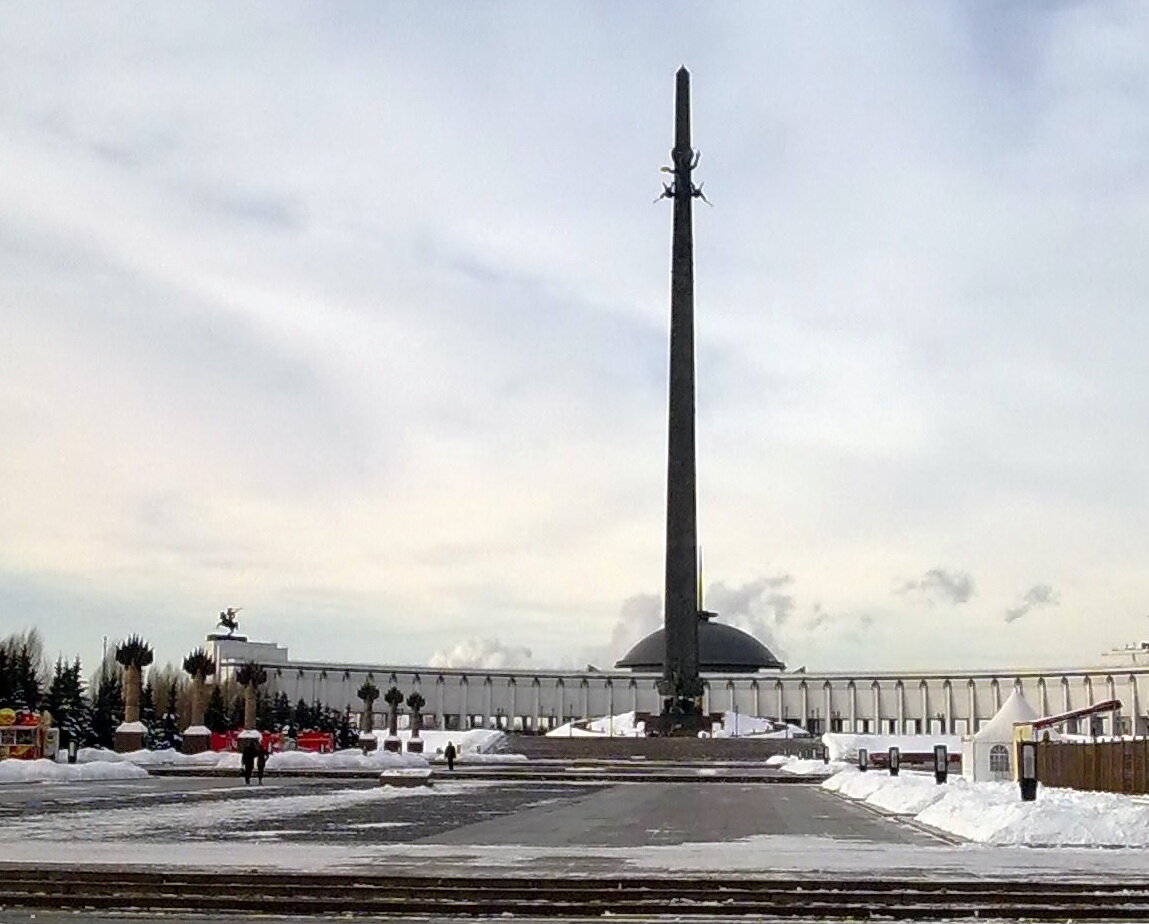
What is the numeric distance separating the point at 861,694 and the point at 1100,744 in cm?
8870

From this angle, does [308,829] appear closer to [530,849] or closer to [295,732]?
[530,849]

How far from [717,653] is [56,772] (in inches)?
3296

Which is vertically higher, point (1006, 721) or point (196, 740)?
point (1006, 721)

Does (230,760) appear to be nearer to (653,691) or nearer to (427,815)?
(427,815)

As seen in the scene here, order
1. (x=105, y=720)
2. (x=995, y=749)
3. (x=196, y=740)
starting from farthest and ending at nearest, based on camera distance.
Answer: (x=105, y=720) < (x=196, y=740) < (x=995, y=749)

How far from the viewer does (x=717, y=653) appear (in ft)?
375

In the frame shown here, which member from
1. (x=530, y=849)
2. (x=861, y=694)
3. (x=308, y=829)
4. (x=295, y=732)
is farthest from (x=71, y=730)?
(x=861, y=694)

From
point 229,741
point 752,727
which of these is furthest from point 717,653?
point 229,741


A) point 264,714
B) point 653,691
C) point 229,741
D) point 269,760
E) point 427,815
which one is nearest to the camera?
point 427,815

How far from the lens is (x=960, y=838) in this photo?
55.9 feet

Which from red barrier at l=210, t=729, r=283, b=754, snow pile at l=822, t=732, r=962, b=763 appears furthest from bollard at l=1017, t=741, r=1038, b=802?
red barrier at l=210, t=729, r=283, b=754

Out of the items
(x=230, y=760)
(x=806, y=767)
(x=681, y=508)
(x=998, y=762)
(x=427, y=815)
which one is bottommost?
A: (x=427, y=815)

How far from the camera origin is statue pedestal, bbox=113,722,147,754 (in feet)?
157

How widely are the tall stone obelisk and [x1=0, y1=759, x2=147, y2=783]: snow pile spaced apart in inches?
1135
